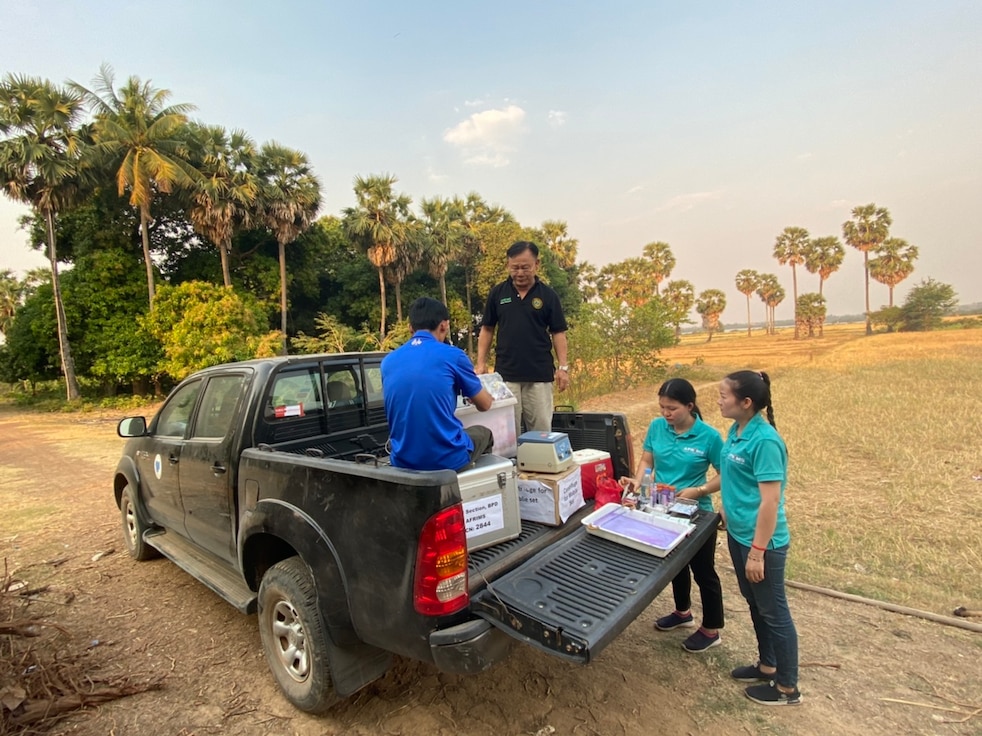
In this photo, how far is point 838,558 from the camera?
13.4 ft

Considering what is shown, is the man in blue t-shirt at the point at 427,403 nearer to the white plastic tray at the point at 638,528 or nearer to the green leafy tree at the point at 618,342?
the white plastic tray at the point at 638,528

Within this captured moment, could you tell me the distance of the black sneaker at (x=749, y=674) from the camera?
259 cm

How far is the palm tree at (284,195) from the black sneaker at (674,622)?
24344 millimetres

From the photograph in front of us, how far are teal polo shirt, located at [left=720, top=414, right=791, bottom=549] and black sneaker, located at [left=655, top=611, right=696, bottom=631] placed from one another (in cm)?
89

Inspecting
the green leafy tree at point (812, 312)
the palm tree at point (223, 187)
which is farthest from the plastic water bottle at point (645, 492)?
the green leafy tree at point (812, 312)

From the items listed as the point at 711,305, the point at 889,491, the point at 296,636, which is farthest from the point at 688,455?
the point at 711,305

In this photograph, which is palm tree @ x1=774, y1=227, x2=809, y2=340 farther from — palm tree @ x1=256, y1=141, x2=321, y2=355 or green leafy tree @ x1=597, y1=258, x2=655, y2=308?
palm tree @ x1=256, y1=141, x2=321, y2=355

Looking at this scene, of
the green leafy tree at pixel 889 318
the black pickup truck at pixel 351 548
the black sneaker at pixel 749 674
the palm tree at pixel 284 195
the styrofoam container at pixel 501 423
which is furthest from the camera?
the green leafy tree at pixel 889 318

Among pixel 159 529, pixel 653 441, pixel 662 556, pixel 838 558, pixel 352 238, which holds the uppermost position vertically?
pixel 352 238

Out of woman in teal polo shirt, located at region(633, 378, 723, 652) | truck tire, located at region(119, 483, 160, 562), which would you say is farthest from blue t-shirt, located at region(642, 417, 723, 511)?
truck tire, located at region(119, 483, 160, 562)

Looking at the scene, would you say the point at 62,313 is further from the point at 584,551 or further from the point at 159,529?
the point at 584,551

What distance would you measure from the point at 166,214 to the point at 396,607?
2957 cm

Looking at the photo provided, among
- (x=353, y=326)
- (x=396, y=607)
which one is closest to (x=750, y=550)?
(x=396, y=607)

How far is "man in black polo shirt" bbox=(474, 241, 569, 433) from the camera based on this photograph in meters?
4.02
